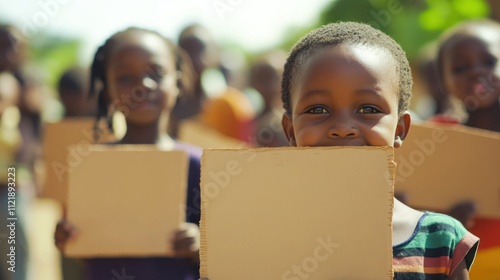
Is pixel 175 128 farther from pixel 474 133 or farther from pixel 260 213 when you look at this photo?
pixel 260 213

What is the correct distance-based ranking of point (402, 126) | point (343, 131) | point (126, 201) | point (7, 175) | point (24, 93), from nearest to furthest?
point (343, 131), point (402, 126), point (126, 201), point (7, 175), point (24, 93)

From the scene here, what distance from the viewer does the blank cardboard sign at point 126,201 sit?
3.05 metres

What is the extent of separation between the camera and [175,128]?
218 inches

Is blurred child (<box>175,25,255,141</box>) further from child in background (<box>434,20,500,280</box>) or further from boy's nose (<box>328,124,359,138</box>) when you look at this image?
boy's nose (<box>328,124,359,138</box>)

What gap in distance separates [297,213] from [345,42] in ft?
1.73

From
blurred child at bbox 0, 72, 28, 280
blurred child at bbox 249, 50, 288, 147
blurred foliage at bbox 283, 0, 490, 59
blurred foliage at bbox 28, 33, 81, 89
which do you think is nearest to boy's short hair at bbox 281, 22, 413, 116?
blurred child at bbox 0, 72, 28, 280

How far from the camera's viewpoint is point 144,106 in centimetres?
337

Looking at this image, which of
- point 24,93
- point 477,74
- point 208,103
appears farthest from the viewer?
point 24,93

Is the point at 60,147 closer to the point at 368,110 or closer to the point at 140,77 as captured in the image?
the point at 140,77

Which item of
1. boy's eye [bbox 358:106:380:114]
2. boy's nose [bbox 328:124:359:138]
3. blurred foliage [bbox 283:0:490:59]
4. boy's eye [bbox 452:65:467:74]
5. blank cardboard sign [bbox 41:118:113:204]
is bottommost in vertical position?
boy's nose [bbox 328:124:359:138]

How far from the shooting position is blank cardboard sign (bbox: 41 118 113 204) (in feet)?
13.4

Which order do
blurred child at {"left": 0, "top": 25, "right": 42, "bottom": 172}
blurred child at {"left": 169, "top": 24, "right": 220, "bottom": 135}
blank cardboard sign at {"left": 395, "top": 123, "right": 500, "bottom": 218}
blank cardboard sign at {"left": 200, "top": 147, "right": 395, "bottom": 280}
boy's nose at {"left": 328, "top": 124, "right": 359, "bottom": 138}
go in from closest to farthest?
blank cardboard sign at {"left": 200, "top": 147, "right": 395, "bottom": 280} < boy's nose at {"left": 328, "top": 124, "right": 359, "bottom": 138} < blank cardboard sign at {"left": 395, "top": 123, "right": 500, "bottom": 218} < blurred child at {"left": 0, "top": 25, "right": 42, "bottom": 172} < blurred child at {"left": 169, "top": 24, "right": 220, "bottom": 135}

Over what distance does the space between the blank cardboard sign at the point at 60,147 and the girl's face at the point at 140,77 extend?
60 cm

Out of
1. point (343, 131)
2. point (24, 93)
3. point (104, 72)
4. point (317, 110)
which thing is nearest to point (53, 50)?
point (24, 93)
